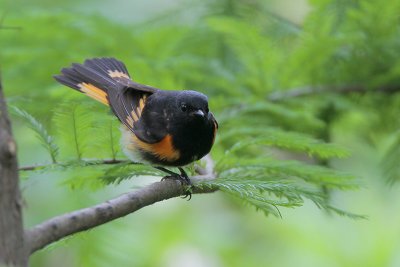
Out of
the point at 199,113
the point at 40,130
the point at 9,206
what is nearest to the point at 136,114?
the point at 199,113

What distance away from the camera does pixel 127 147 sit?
9.05 ft

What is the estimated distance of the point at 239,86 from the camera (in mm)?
3885

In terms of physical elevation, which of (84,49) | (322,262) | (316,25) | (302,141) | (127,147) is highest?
(316,25)

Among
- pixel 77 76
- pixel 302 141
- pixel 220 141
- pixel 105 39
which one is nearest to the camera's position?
pixel 302 141

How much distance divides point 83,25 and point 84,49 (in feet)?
0.83

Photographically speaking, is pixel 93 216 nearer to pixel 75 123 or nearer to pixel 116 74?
pixel 75 123

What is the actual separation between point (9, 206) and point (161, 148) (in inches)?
62.9

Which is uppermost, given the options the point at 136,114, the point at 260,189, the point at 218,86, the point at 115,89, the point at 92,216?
the point at 218,86

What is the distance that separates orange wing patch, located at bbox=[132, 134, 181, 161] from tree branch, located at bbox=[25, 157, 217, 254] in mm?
715

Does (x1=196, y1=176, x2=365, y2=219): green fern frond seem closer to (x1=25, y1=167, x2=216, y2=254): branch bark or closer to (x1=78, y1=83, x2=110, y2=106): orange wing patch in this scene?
(x1=25, y1=167, x2=216, y2=254): branch bark

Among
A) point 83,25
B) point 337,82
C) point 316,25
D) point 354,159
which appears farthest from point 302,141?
point 354,159

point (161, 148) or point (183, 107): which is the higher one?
point (183, 107)

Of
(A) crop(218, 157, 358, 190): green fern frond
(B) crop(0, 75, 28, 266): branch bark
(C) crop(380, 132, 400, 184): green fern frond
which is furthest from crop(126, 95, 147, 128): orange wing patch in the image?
(B) crop(0, 75, 28, 266): branch bark

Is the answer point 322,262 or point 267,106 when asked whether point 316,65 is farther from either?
point 322,262
